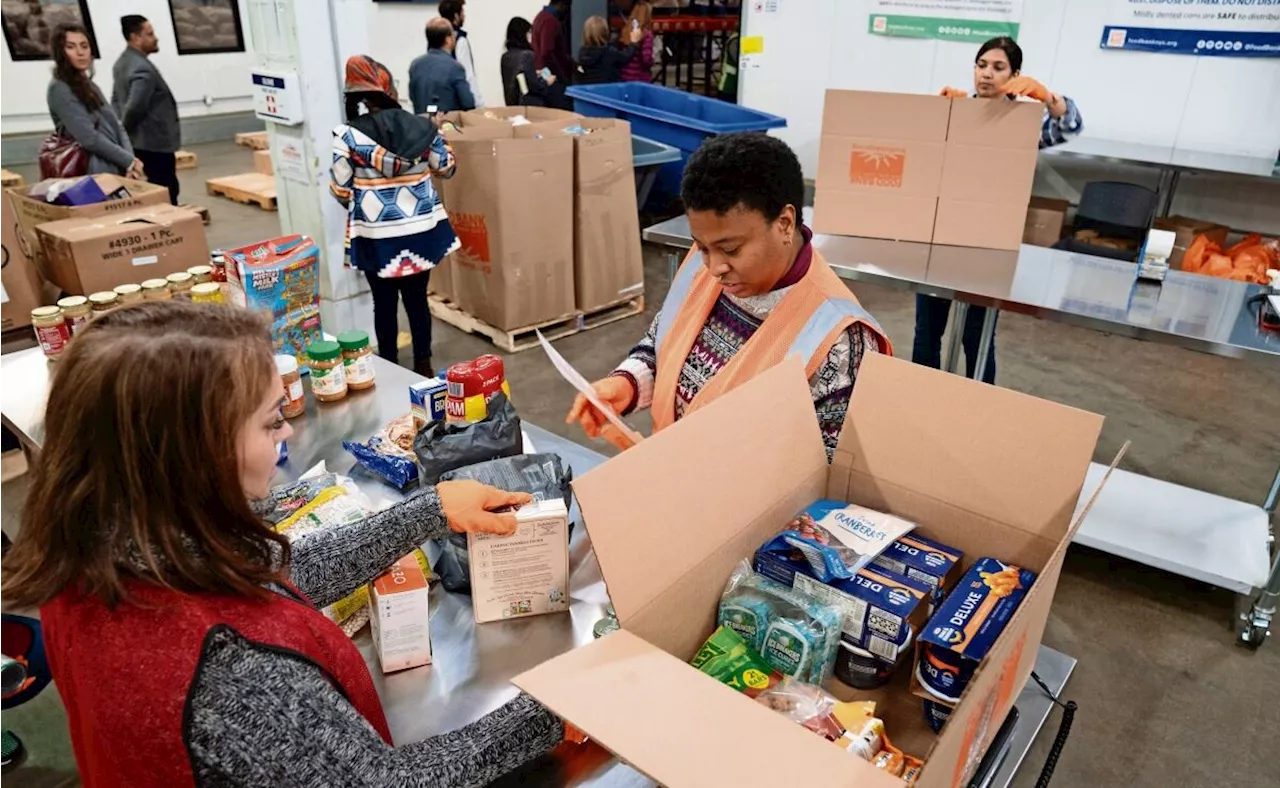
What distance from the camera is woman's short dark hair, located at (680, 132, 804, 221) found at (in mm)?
1528

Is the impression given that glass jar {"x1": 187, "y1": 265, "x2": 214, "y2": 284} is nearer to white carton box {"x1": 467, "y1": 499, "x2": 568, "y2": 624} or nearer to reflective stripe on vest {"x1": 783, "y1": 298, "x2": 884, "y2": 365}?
white carton box {"x1": 467, "y1": 499, "x2": 568, "y2": 624}

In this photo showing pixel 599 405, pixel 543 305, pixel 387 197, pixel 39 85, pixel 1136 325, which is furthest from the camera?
pixel 39 85

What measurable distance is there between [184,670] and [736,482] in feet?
2.21

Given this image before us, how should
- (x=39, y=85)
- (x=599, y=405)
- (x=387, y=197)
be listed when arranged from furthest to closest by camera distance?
1. (x=39, y=85)
2. (x=387, y=197)
3. (x=599, y=405)

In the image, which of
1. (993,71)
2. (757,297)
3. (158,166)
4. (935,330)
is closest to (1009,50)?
(993,71)

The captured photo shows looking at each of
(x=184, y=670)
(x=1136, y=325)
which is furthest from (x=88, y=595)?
(x=1136, y=325)

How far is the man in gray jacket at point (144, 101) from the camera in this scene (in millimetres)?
5137

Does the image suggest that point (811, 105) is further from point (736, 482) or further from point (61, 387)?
point (61, 387)

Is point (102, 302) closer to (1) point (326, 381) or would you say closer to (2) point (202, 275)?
(2) point (202, 275)

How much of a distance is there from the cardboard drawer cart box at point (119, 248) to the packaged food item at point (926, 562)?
2584 millimetres

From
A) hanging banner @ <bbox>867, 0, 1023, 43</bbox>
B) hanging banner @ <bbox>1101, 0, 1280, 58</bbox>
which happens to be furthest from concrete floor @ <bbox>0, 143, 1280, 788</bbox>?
hanging banner @ <bbox>867, 0, 1023, 43</bbox>

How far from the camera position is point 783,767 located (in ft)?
2.51

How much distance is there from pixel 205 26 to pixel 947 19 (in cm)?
735

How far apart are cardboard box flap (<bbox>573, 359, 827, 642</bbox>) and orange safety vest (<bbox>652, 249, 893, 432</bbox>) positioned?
0.75 ft
